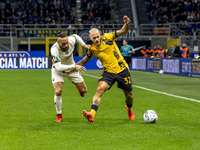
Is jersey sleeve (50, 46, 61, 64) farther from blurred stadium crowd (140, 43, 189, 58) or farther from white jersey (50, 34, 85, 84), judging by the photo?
blurred stadium crowd (140, 43, 189, 58)

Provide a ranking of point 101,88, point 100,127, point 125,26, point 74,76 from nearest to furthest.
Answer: point 100,127 < point 125,26 < point 101,88 < point 74,76

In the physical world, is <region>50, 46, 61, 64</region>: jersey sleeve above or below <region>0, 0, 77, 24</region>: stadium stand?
below

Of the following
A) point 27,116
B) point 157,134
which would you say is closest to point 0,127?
point 27,116

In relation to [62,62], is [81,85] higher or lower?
lower

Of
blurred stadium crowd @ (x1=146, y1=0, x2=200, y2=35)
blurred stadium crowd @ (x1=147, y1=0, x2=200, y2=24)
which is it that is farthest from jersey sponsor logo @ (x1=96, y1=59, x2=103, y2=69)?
blurred stadium crowd @ (x1=147, y1=0, x2=200, y2=24)

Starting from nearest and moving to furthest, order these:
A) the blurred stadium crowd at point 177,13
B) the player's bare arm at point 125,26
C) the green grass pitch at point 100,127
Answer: the green grass pitch at point 100,127, the player's bare arm at point 125,26, the blurred stadium crowd at point 177,13

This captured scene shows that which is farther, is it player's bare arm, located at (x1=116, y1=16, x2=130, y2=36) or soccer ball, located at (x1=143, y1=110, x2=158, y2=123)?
soccer ball, located at (x1=143, y1=110, x2=158, y2=123)

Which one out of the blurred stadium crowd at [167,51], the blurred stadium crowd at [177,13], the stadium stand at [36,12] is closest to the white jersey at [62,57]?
the blurred stadium crowd at [167,51]

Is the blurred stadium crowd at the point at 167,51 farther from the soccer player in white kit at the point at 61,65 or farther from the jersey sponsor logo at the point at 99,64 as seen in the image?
the soccer player in white kit at the point at 61,65

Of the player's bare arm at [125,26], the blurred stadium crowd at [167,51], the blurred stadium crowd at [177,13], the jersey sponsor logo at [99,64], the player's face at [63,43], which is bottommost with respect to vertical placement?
the jersey sponsor logo at [99,64]

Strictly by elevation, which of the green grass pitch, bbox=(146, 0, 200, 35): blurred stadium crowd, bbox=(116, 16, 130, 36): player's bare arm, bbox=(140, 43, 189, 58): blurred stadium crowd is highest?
bbox=(146, 0, 200, 35): blurred stadium crowd

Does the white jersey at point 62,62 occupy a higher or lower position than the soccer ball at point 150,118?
higher

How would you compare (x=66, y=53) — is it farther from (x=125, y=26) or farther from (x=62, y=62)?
(x=125, y=26)

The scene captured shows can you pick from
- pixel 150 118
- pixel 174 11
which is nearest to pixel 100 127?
pixel 150 118
